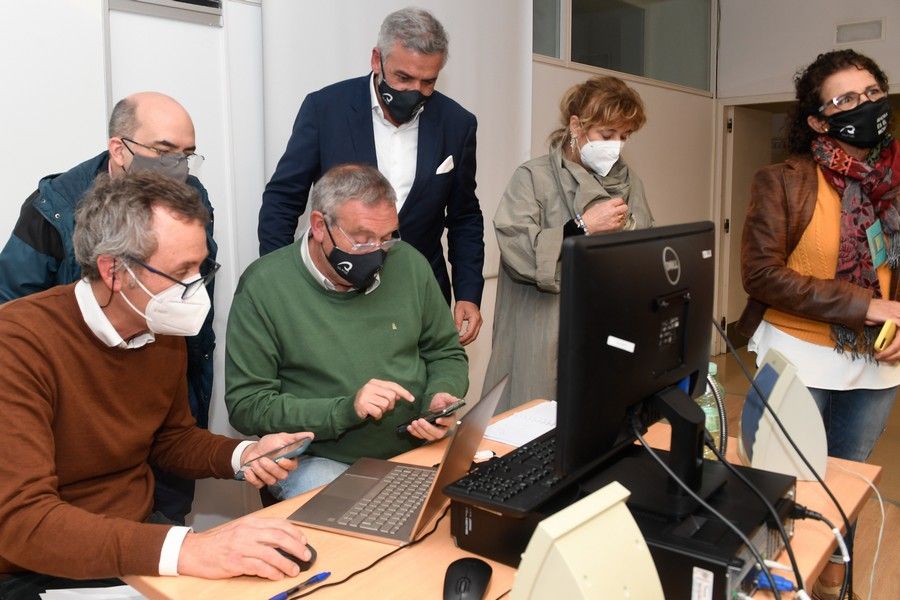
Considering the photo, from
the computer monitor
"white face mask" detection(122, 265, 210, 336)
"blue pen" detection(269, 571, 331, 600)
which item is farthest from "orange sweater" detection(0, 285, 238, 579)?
the computer monitor

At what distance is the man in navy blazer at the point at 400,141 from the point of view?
2250 mm

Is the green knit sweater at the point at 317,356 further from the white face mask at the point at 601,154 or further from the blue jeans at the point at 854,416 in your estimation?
the blue jeans at the point at 854,416

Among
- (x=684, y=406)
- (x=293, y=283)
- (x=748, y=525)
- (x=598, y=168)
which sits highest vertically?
(x=598, y=168)

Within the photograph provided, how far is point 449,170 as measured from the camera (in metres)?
2.49

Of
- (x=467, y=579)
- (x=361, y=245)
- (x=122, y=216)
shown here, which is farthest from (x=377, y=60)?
(x=467, y=579)

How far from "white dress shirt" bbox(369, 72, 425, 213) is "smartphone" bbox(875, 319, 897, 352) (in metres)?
1.40

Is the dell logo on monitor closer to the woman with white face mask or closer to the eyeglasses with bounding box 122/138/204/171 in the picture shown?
the woman with white face mask

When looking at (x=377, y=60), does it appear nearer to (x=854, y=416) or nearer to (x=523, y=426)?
(x=523, y=426)

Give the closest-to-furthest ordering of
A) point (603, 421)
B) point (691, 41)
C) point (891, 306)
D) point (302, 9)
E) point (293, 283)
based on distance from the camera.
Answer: point (603, 421) → point (293, 283) → point (891, 306) → point (302, 9) → point (691, 41)

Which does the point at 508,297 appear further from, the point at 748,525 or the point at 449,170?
the point at 748,525

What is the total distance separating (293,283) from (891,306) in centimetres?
156

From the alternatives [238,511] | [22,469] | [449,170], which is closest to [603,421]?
[22,469]

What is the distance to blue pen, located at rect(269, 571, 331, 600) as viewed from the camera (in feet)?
3.48

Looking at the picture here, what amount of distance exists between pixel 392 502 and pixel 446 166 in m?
1.38
